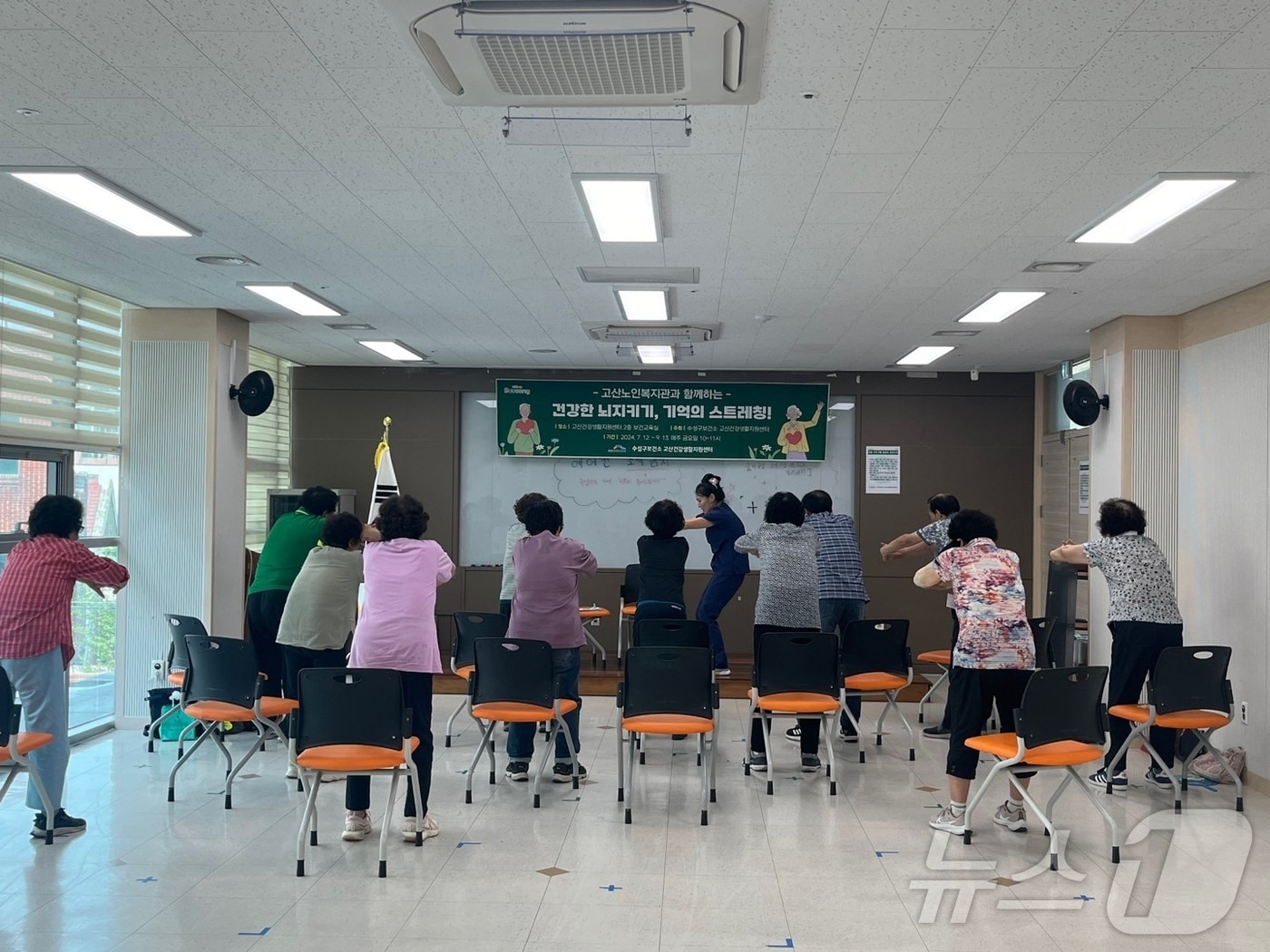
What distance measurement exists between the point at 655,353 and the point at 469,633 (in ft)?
12.1

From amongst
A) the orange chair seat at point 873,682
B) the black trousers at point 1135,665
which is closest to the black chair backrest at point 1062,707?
the black trousers at point 1135,665

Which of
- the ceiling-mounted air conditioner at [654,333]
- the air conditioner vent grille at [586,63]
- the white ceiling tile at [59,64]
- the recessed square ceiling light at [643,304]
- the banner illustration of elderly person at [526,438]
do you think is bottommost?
the banner illustration of elderly person at [526,438]

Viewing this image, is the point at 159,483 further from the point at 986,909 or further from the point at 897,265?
the point at 986,909

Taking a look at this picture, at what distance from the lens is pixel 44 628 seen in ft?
15.9

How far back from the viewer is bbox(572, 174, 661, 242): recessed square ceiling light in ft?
14.0

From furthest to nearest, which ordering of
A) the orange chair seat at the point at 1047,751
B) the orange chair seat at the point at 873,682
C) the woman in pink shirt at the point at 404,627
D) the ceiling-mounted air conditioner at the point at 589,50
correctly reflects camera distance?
the orange chair seat at the point at 873,682 < the woman in pink shirt at the point at 404,627 < the orange chair seat at the point at 1047,751 < the ceiling-mounted air conditioner at the point at 589,50

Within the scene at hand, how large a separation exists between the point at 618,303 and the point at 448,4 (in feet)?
14.3

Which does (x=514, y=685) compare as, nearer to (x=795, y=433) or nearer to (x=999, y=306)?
(x=999, y=306)

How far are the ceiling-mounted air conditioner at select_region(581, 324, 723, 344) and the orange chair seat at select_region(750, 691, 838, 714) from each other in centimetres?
318

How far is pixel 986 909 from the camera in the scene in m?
4.07

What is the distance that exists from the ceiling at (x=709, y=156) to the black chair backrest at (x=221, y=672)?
2.13m

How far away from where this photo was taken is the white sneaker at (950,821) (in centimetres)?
500

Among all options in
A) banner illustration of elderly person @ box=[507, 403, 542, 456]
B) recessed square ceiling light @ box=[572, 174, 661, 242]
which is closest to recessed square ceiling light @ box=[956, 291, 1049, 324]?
recessed square ceiling light @ box=[572, 174, 661, 242]

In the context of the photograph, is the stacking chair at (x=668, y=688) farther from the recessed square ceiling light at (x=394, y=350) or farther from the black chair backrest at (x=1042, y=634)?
the recessed square ceiling light at (x=394, y=350)
